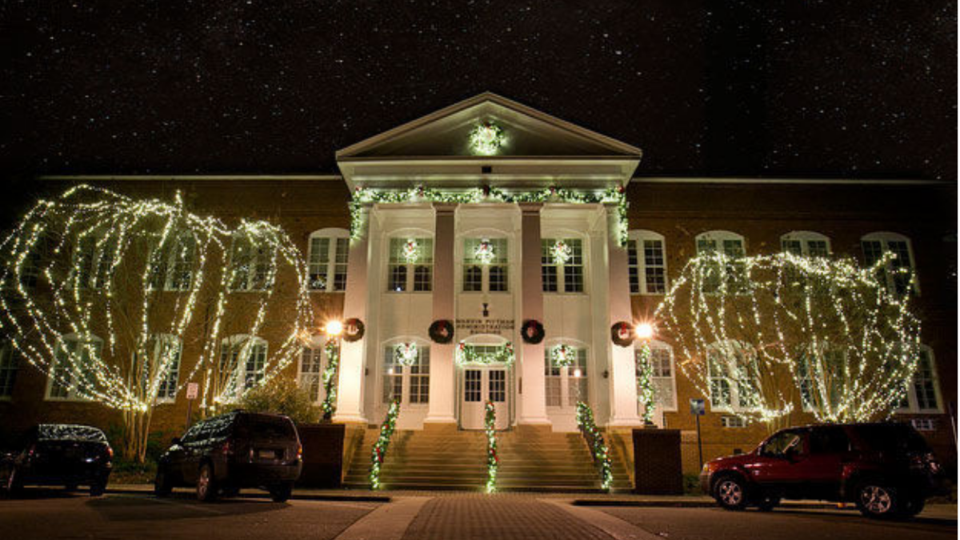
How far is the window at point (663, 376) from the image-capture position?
21609 millimetres

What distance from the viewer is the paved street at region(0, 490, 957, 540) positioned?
6.60 meters

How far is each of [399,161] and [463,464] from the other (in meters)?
10.3

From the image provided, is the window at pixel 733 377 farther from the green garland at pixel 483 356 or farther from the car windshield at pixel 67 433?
the car windshield at pixel 67 433

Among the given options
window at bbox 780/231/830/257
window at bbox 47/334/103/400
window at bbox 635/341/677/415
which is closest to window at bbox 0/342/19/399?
window at bbox 47/334/103/400

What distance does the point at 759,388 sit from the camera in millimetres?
18188

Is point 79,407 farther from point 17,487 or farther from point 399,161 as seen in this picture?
point 399,161

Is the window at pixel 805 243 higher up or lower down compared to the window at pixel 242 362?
higher up

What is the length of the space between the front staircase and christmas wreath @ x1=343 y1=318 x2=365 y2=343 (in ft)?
9.81

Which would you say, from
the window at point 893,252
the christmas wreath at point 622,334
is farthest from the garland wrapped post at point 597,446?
the window at point 893,252

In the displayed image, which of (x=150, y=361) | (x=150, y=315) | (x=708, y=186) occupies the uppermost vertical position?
(x=708, y=186)

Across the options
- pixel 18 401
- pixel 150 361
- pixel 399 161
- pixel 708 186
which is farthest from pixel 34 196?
pixel 708 186

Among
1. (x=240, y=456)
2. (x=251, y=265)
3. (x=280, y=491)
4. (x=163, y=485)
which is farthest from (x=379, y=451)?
(x=251, y=265)

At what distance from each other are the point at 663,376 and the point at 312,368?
12642 mm

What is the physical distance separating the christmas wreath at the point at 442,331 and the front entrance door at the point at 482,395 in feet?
7.58
